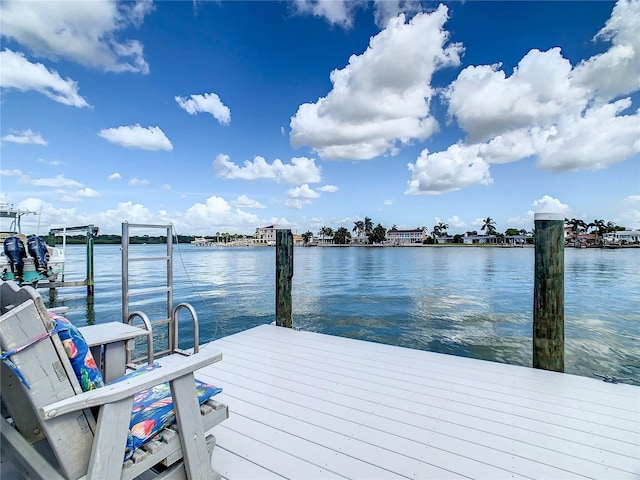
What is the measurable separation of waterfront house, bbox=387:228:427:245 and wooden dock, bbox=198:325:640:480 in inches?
3356

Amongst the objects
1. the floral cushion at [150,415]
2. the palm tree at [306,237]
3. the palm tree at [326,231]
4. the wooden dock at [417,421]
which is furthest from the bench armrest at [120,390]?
the palm tree at [326,231]

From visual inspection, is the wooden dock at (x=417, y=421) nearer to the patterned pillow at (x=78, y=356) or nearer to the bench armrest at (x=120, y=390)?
the bench armrest at (x=120, y=390)

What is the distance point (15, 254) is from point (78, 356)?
9.88 metres

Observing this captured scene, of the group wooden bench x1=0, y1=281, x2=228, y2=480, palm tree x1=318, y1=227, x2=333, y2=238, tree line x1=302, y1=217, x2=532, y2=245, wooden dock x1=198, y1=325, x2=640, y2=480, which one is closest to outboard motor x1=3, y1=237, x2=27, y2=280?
wooden dock x1=198, y1=325, x2=640, y2=480

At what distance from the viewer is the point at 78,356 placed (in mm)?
956

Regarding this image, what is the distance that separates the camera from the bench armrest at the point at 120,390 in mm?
815

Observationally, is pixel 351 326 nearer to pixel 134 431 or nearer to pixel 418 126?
pixel 134 431

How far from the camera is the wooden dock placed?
4.86 ft

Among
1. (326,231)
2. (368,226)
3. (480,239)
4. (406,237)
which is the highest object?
(368,226)

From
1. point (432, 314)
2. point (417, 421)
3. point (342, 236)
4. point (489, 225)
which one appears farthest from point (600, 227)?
point (417, 421)

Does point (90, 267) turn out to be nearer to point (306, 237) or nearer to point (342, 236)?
point (342, 236)

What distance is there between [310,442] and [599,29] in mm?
14136

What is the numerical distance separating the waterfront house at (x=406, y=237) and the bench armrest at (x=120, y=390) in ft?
285

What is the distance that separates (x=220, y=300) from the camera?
400 inches
